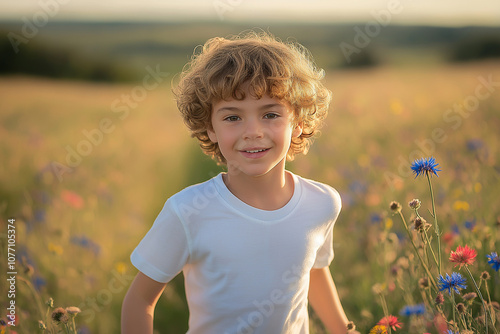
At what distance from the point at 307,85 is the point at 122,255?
6.91ft

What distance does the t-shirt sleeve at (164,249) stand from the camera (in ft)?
6.07

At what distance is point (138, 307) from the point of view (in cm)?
190

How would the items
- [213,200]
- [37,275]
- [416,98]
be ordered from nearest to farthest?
[213,200] < [37,275] < [416,98]

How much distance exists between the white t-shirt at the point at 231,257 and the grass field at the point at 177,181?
1.95 ft

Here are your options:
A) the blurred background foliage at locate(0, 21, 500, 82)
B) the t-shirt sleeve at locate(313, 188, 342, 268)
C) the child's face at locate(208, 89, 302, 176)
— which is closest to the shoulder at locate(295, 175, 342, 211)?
the t-shirt sleeve at locate(313, 188, 342, 268)

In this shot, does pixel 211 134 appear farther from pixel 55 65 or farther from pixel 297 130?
pixel 55 65

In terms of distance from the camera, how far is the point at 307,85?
2113 millimetres

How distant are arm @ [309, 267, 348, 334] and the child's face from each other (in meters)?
0.61

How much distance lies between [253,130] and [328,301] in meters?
0.88

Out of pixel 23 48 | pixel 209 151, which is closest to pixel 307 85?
pixel 209 151

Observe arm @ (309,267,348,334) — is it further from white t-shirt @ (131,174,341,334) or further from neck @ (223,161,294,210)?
neck @ (223,161,294,210)

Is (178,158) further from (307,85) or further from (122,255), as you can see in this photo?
(307,85)

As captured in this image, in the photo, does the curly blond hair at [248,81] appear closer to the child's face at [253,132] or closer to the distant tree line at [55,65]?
the child's face at [253,132]

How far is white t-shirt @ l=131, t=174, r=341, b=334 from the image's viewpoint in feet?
6.12
